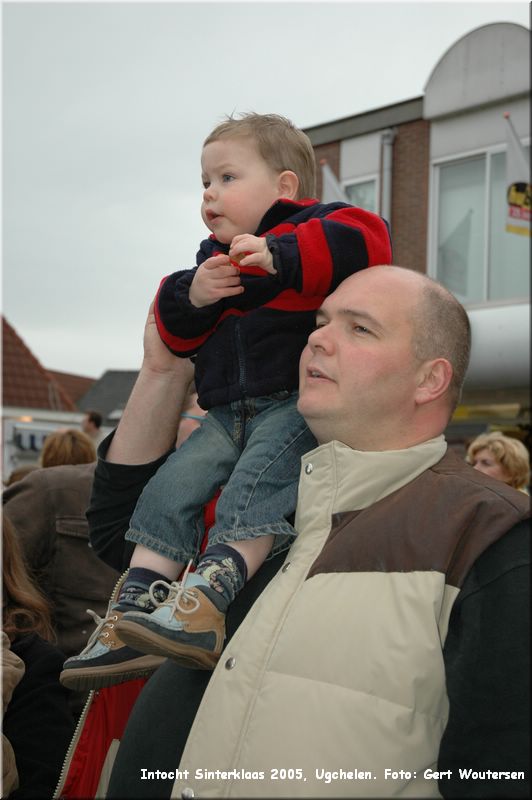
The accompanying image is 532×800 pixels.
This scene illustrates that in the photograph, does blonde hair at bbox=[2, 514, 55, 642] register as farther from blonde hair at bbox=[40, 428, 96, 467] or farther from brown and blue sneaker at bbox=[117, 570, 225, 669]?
blonde hair at bbox=[40, 428, 96, 467]

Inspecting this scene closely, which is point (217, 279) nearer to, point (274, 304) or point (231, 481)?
point (274, 304)

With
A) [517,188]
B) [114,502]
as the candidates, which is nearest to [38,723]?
[114,502]

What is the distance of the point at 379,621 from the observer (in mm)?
Answer: 1874

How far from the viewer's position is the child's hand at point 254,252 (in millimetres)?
2320

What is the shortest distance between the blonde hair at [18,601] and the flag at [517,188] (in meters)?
8.49

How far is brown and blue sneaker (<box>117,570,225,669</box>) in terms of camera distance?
81.5 inches

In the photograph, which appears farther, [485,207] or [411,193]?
[411,193]

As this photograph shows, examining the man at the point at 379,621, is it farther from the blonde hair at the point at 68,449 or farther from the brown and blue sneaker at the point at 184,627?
the blonde hair at the point at 68,449

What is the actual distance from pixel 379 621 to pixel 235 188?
1343mm

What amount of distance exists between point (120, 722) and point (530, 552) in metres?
1.38

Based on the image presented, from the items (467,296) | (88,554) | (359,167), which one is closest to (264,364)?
(88,554)

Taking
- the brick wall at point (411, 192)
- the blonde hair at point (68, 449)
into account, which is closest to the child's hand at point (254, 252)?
the blonde hair at point (68, 449)

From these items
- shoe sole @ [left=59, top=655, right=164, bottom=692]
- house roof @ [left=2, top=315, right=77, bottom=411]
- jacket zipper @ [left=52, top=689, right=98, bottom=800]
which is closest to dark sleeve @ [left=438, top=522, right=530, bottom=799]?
shoe sole @ [left=59, top=655, right=164, bottom=692]

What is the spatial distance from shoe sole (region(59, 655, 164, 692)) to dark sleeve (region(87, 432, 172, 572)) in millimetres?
470
